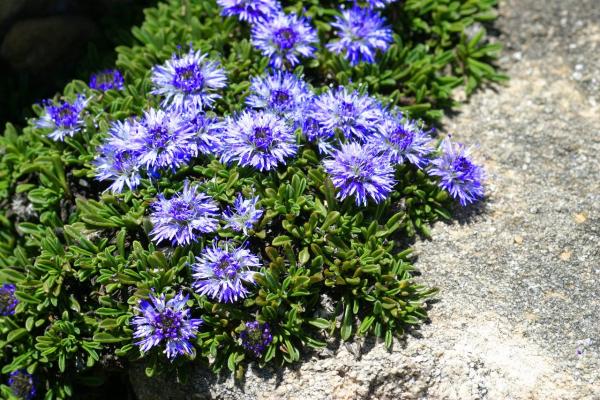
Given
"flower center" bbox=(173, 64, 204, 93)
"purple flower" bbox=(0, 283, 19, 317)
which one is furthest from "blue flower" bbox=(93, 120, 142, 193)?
"purple flower" bbox=(0, 283, 19, 317)

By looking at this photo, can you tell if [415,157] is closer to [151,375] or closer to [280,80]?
[280,80]

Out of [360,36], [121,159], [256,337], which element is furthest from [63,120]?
[360,36]

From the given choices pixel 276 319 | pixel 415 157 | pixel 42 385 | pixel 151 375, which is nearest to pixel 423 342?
pixel 276 319

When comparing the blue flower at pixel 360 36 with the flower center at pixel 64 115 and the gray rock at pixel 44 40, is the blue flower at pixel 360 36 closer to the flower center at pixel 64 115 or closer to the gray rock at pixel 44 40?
the flower center at pixel 64 115

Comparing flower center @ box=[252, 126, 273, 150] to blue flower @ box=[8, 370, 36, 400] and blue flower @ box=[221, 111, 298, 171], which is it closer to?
blue flower @ box=[221, 111, 298, 171]

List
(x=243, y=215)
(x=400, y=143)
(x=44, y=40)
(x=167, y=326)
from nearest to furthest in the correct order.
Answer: (x=167, y=326) < (x=243, y=215) < (x=400, y=143) < (x=44, y=40)

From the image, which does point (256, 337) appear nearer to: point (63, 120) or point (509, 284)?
point (509, 284)
